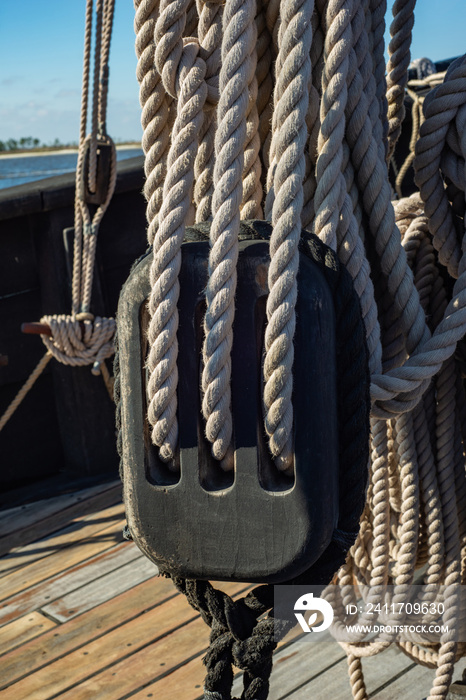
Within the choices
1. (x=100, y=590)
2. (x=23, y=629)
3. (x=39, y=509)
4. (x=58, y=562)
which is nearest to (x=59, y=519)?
(x=39, y=509)

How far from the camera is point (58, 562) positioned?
2.42 metres

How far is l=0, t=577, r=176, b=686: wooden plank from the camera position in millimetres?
1859

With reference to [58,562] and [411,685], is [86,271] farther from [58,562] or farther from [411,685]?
[411,685]

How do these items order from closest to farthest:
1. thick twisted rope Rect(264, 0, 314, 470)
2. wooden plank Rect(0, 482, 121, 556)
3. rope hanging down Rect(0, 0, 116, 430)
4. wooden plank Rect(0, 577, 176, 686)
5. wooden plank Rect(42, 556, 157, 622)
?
thick twisted rope Rect(264, 0, 314, 470), wooden plank Rect(0, 577, 176, 686), wooden plank Rect(42, 556, 157, 622), wooden plank Rect(0, 482, 121, 556), rope hanging down Rect(0, 0, 116, 430)

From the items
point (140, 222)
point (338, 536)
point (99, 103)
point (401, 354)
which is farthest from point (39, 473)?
point (338, 536)

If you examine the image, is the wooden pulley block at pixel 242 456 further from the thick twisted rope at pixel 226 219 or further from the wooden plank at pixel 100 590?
the wooden plank at pixel 100 590

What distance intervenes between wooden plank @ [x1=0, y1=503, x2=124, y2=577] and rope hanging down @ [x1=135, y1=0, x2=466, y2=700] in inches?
58.5

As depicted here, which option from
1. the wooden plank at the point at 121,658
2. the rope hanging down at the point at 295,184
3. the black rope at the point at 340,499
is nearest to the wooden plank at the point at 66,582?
the wooden plank at the point at 121,658

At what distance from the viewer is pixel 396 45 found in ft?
3.82

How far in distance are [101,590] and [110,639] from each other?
29cm

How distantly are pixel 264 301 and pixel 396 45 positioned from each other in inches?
25.3

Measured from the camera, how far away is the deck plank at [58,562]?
2297mm

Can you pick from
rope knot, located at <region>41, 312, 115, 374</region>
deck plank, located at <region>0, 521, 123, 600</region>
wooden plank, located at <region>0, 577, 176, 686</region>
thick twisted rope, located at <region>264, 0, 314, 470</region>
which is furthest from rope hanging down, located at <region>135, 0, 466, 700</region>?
rope knot, located at <region>41, 312, 115, 374</region>

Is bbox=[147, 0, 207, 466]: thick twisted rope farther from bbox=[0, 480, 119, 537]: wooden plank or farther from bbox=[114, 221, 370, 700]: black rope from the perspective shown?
bbox=[0, 480, 119, 537]: wooden plank
